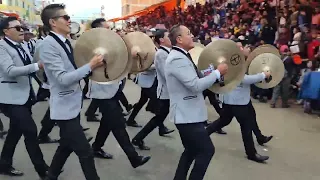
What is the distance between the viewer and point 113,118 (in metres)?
4.98

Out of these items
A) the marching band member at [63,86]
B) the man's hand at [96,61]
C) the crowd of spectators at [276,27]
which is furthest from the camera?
the crowd of spectators at [276,27]

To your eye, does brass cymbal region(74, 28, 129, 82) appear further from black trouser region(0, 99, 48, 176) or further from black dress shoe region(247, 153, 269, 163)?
black dress shoe region(247, 153, 269, 163)

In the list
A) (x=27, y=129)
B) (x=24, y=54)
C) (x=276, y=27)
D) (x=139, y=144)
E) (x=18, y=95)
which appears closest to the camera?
(x=27, y=129)

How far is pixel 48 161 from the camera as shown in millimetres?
5379

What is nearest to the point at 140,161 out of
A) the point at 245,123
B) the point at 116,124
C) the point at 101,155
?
the point at 116,124

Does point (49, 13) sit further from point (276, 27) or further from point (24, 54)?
point (276, 27)

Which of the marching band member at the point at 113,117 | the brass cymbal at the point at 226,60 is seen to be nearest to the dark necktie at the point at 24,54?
the marching band member at the point at 113,117

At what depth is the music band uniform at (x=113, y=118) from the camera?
4.86m

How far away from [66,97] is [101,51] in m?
0.51

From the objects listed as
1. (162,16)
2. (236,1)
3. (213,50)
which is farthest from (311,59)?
(162,16)

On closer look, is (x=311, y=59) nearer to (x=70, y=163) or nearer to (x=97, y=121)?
(x=97, y=121)

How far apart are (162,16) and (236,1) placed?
1190cm

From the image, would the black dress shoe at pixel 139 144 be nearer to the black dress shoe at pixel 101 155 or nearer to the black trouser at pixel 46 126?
the black dress shoe at pixel 101 155

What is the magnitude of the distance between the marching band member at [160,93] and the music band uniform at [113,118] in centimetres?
59
